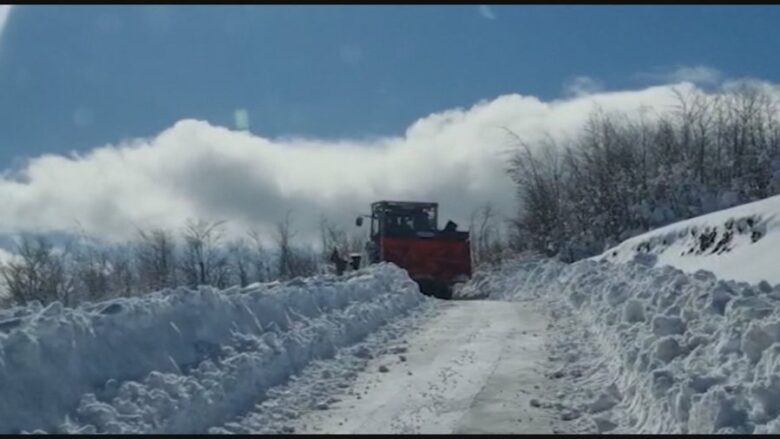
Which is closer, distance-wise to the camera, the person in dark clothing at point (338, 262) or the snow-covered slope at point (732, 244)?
the snow-covered slope at point (732, 244)

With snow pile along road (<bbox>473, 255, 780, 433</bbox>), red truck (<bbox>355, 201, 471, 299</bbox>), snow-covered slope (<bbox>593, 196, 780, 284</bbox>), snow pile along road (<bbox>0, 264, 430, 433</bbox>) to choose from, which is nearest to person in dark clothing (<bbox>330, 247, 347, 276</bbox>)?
red truck (<bbox>355, 201, 471, 299</bbox>)

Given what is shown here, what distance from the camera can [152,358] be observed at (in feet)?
34.0

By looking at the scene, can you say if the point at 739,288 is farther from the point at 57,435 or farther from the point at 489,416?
the point at 57,435

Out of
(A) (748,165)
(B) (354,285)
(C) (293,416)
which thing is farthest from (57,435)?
(A) (748,165)

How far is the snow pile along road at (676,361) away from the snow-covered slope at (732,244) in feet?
6.04

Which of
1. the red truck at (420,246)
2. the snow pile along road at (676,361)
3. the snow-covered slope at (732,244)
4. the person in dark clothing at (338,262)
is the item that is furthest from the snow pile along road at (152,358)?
the person in dark clothing at (338,262)

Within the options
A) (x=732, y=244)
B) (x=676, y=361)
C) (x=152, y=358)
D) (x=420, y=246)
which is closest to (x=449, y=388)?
(x=676, y=361)

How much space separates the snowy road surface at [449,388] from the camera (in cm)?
925

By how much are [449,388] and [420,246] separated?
22.4m

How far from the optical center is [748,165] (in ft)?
181

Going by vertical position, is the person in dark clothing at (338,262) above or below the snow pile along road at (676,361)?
above

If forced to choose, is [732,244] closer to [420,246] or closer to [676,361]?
[676,361]

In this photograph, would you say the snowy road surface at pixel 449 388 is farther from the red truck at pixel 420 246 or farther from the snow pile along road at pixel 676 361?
the red truck at pixel 420 246

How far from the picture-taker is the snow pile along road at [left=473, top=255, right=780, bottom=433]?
26.0 ft
